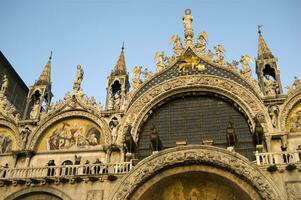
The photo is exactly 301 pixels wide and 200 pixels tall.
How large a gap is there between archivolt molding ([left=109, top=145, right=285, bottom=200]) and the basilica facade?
5 centimetres

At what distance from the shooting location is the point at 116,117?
20.9 metres

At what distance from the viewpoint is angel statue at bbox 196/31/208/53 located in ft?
74.5

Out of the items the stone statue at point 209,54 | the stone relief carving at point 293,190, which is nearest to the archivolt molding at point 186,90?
the stone statue at point 209,54

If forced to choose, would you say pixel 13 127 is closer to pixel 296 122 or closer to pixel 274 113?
pixel 274 113

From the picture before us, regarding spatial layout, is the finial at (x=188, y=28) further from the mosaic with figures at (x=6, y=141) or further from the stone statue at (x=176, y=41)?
the mosaic with figures at (x=6, y=141)

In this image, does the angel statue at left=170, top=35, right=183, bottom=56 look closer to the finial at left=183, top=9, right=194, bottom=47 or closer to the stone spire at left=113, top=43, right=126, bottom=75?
the finial at left=183, top=9, right=194, bottom=47

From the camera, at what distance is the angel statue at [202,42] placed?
2271 cm

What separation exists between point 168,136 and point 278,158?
624cm

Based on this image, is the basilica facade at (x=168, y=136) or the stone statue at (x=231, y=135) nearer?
the basilica facade at (x=168, y=136)

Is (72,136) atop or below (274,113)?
below

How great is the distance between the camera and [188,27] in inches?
953

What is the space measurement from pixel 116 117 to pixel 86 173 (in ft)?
14.4

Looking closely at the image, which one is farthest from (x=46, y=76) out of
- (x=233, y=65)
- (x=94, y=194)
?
(x=233, y=65)

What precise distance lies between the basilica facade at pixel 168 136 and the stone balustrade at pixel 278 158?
0.15 ft
